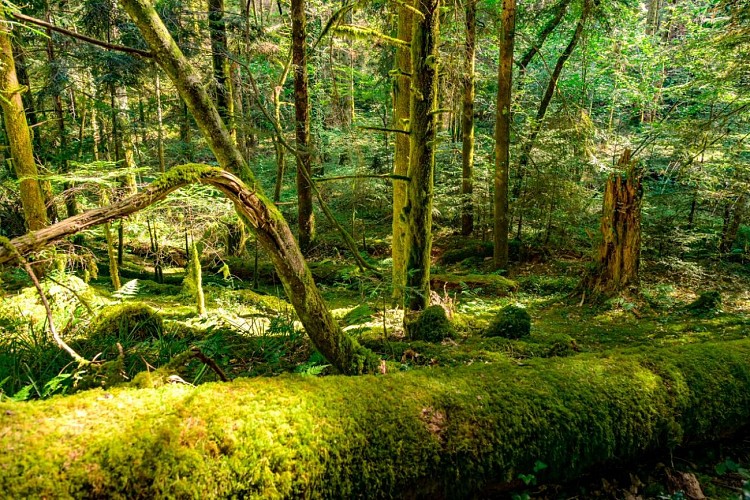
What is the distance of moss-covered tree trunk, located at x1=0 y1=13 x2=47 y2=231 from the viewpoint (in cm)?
655

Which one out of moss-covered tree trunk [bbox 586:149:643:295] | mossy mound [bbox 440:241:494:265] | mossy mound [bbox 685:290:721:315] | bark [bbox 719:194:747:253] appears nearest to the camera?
mossy mound [bbox 685:290:721:315]

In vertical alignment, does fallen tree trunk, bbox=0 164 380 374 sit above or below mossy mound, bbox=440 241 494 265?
above

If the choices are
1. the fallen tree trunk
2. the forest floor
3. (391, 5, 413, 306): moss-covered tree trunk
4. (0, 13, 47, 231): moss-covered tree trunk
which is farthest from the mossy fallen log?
(0, 13, 47, 231): moss-covered tree trunk

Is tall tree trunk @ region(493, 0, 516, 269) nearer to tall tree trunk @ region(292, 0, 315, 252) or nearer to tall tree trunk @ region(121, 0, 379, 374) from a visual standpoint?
tall tree trunk @ region(292, 0, 315, 252)

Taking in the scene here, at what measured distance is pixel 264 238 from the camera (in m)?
2.68

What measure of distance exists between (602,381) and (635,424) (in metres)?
0.32

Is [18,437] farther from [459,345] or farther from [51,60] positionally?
[51,60]

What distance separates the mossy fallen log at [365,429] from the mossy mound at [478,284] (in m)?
5.76

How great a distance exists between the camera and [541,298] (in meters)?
8.46

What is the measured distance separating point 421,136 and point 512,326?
2712mm

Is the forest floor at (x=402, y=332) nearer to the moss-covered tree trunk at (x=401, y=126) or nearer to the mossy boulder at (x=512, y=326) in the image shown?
the mossy boulder at (x=512, y=326)

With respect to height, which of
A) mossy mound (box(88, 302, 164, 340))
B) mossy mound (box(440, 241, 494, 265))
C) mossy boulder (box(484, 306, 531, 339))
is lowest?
mossy mound (box(440, 241, 494, 265))

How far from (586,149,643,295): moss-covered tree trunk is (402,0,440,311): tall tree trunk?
4.41 metres

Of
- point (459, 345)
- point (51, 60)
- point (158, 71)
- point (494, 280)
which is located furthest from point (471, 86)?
point (51, 60)
